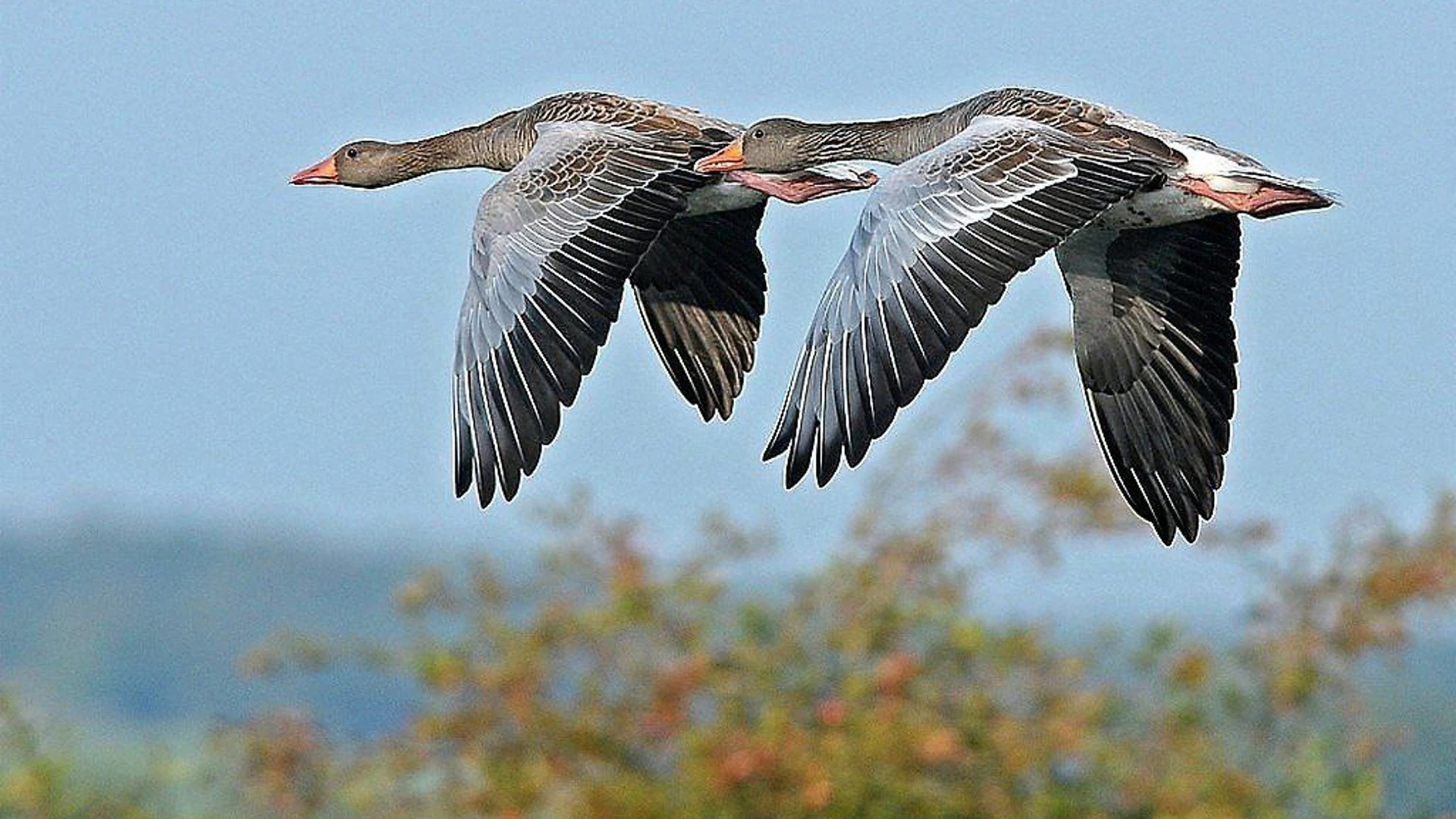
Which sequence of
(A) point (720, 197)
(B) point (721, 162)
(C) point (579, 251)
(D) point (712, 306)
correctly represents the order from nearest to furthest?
(C) point (579, 251) → (B) point (721, 162) → (A) point (720, 197) → (D) point (712, 306)

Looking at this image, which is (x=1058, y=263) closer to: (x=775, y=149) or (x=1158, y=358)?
(x=1158, y=358)

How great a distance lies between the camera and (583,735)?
43.5ft

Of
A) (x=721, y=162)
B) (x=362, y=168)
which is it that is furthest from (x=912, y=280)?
(x=362, y=168)

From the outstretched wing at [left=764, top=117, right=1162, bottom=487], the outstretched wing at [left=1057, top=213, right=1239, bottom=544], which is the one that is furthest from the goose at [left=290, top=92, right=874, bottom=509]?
the outstretched wing at [left=1057, top=213, right=1239, bottom=544]

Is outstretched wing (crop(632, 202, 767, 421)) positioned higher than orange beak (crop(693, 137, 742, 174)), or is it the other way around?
orange beak (crop(693, 137, 742, 174))

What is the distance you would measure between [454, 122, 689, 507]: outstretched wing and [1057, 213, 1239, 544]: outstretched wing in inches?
73.7

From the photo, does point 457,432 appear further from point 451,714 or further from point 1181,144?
point 451,714

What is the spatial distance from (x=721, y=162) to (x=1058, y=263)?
172 centimetres

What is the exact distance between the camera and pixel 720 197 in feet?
32.5

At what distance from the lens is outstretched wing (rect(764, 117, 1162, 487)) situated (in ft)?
27.2

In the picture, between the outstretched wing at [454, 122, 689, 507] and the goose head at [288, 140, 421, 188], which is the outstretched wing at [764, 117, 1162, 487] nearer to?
the outstretched wing at [454, 122, 689, 507]

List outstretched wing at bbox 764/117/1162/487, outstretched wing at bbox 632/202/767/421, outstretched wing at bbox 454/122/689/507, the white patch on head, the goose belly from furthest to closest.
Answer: outstretched wing at bbox 632/202/767/421, the goose belly, the white patch on head, outstretched wing at bbox 454/122/689/507, outstretched wing at bbox 764/117/1162/487

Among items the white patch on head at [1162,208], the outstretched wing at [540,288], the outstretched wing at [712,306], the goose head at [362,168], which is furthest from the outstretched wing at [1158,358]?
the goose head at [362,168]

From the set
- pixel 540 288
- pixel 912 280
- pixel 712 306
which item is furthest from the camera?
pixel 712 306
